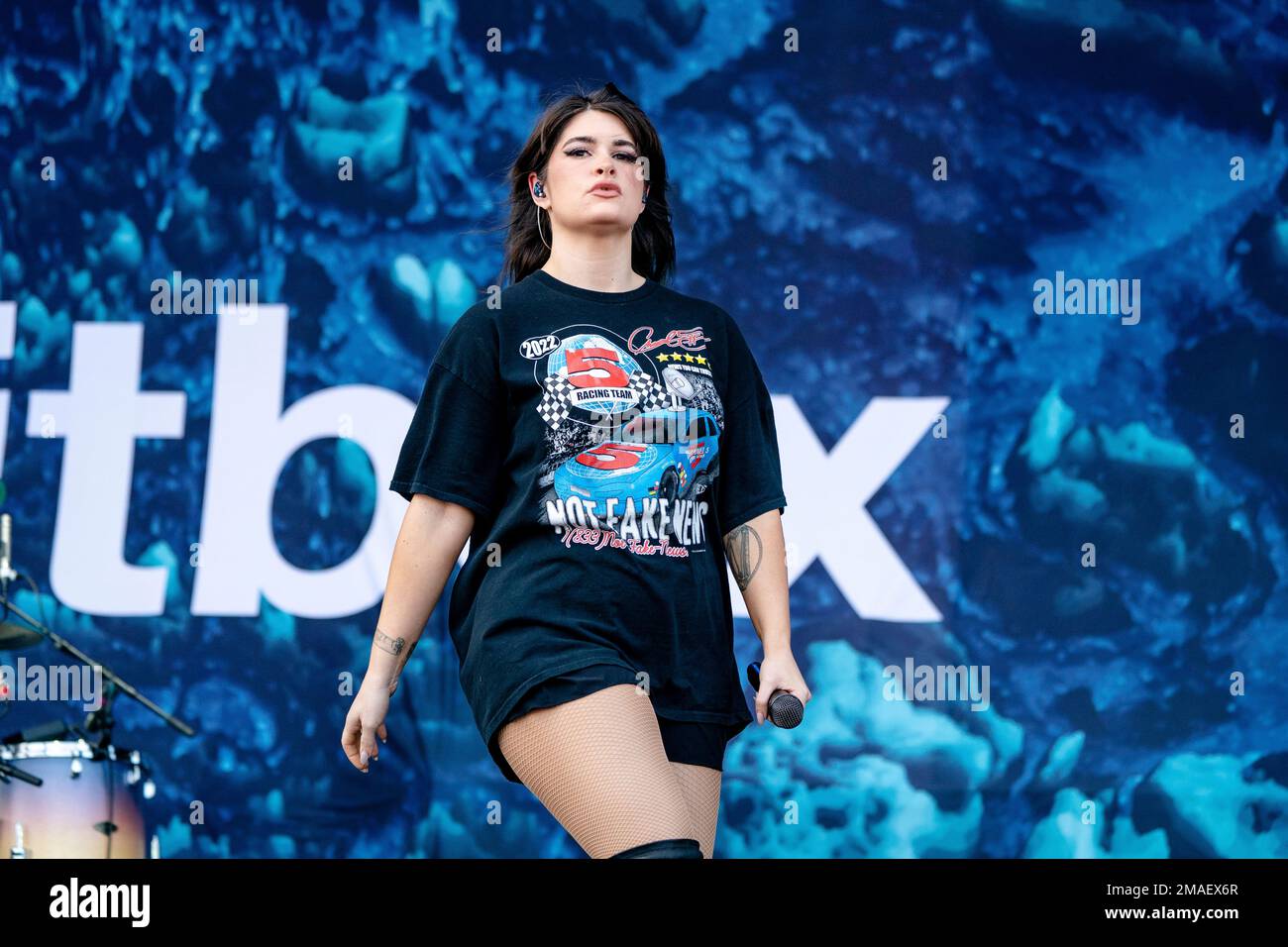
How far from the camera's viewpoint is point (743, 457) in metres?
2.30

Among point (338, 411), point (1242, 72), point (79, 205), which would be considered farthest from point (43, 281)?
point (1242, 72)

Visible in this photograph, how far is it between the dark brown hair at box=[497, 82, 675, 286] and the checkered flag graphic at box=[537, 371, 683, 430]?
0.37 meters

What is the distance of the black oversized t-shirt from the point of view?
209 centimetres

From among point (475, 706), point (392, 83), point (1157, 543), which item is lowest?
point (475, 706)

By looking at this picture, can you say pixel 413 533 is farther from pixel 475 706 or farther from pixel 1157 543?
pixel 1157 543

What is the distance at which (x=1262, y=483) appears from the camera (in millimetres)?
4086

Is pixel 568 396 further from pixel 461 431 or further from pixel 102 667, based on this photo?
pixel 102 667

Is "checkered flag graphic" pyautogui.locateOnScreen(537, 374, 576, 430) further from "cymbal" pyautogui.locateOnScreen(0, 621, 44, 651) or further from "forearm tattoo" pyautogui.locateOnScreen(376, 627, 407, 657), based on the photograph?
"cymbal" pyautogui.locateOnScreen(0, 621, 44, 651)

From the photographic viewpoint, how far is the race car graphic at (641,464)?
2125mm

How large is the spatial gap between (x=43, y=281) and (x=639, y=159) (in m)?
2.65

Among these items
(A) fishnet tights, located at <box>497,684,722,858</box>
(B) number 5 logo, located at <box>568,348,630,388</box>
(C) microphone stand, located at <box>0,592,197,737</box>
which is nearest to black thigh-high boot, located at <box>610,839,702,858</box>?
(A) fishnet tights, located at <box>497,684,722,858</box>

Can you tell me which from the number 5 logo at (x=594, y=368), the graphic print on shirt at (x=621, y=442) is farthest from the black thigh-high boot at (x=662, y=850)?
the number 5 logo at (x=594, y=368)

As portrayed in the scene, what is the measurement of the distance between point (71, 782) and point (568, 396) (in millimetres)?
2569

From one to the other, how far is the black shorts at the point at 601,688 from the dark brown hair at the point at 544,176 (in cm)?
81
